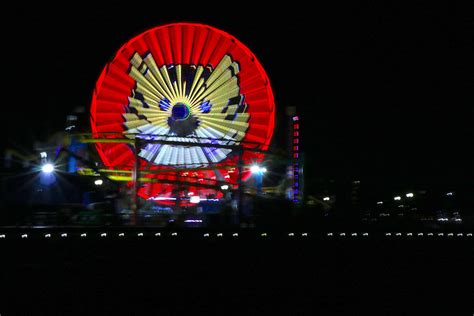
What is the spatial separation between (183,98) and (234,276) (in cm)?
1289

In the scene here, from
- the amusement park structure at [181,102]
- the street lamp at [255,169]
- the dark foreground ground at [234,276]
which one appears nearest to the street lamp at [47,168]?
the amusement park structure at [181,102]

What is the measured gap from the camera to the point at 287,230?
1058 cm

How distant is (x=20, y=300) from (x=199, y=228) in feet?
11.5

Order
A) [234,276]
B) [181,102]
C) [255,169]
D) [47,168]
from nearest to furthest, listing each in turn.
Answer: [234,276] < [47,168] < [255,169] < [181,102]

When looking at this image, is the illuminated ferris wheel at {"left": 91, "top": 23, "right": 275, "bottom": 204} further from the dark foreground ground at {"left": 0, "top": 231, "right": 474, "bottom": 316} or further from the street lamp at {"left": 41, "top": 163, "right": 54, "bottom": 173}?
the dark foreground ground at {"left": 0, "top": 231, "right": 474, "bottom": 316}

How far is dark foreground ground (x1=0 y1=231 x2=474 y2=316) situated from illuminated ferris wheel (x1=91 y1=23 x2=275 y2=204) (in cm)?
1000

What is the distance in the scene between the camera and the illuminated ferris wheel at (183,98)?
66.6ft

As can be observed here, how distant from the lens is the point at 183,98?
21.3m

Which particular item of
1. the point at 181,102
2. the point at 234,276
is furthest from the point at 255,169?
the point at 234,276

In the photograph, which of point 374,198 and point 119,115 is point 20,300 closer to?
point 374,198

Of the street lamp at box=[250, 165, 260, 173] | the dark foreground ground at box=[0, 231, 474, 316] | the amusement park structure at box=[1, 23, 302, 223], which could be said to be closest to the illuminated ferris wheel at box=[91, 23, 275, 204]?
the amusement park structure at box=[1, 23, 302, 223]

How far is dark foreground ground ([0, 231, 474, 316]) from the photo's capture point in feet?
26.3

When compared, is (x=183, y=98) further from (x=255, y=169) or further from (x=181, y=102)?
(x=255, y=169)

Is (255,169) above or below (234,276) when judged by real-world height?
above
